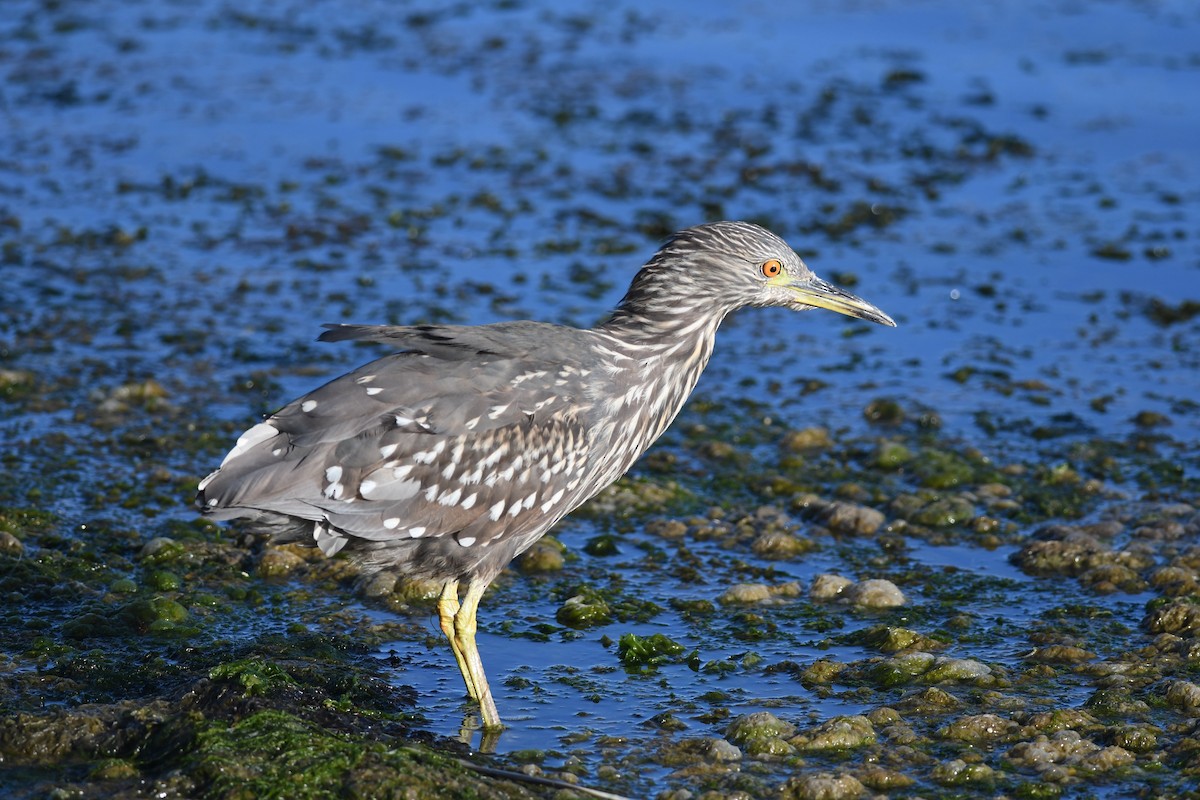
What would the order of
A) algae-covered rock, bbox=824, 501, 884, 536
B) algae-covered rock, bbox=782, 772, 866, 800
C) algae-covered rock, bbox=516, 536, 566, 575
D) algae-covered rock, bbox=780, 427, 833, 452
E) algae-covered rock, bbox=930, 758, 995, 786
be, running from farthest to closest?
algae-covered rock, bbox=780, 427, 833, 452 < algae-covered rock, bbox=824, 501, 884, 536 < algae-covered rock, bbox=516, 536, 566, 575 < algae-covered rock, bbox=930, 758, 995, 786 < algae-covered rock, bbox=782, 772, 866, 800

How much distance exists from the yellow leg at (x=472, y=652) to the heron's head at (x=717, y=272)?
142 cm

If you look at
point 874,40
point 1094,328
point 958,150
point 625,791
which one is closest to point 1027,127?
point 958,150

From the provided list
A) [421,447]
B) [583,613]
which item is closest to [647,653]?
[583,613]

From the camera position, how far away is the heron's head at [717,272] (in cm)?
670

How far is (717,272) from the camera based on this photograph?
6711mm

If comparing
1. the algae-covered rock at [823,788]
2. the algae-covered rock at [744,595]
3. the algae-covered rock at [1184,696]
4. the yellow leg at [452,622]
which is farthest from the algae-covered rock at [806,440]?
the algae-covered rock at [823,788]

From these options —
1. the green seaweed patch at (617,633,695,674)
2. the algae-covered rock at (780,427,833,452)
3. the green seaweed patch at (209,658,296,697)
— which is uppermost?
the green seaweed patch at (209,658,296,697)

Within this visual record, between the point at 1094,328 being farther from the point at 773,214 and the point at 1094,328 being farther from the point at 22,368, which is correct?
the point at 22,368

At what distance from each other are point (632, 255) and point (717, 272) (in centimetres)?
422

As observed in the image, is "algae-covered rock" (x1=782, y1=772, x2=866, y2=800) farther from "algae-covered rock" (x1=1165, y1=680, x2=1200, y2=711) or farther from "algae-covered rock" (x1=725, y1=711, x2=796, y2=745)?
"algae-covered rock" (x1=1165, y1=680, x2=1200, y2=711)

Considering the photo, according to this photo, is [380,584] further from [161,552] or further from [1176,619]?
[1176,619]

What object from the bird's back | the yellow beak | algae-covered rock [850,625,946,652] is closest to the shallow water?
algae-covered rock [850,625,946,652]

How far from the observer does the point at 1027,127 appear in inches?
510

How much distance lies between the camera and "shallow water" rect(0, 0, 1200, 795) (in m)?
6.79
